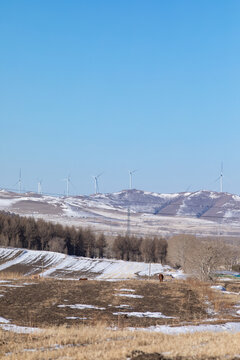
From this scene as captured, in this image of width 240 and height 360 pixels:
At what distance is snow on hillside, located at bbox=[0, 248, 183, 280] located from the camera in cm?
10119

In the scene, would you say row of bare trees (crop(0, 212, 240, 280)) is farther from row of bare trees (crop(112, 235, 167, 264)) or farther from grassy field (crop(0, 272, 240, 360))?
grassy field (crop(0, 272, 240, 360))

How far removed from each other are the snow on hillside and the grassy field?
173 ft

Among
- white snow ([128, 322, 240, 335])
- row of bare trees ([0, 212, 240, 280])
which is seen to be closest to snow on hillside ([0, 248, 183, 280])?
row of bare trees ([0, 212, 240, 280])

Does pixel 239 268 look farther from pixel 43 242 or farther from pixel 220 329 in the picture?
pixel 220 329

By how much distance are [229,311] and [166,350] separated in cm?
1907

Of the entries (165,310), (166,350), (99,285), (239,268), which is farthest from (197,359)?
(239,268)

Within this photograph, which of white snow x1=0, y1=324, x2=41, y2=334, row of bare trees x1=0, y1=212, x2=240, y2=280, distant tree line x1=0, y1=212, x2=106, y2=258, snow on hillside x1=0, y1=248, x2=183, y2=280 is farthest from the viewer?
distant tree line x1=0, y1=212, x2=106, y2=258

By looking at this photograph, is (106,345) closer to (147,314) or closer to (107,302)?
(147,314)

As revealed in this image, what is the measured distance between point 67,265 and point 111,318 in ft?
272

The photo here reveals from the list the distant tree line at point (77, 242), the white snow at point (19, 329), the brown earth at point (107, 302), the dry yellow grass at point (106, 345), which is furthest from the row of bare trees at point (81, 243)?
the dry yellow grass at point (106, 345)

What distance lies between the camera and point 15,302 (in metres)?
33.5

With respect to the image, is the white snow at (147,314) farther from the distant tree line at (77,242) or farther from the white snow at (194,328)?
the distant tree line at (77,242)

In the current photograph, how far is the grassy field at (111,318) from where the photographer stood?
1531 cm

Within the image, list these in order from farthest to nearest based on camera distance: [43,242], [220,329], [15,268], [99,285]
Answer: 1. [43,242]
2. [15,268]
3. [99,285]
4. [220,329]
